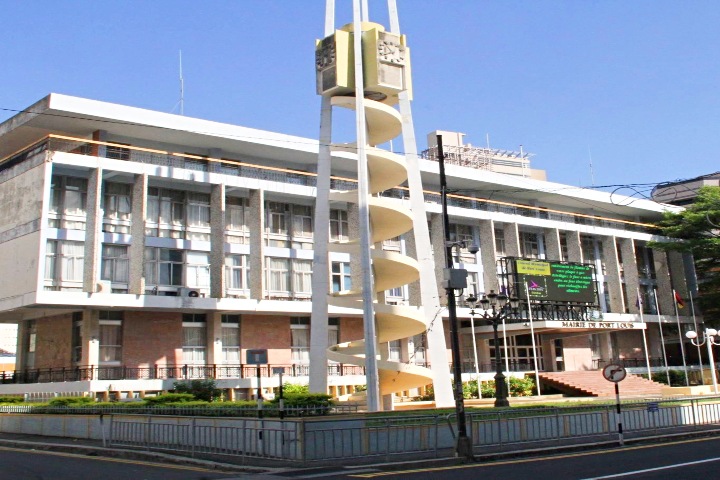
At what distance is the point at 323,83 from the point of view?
37312 millimetres

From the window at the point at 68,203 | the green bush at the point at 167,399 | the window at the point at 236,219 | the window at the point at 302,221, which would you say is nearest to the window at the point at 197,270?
the window at the point at 236,219

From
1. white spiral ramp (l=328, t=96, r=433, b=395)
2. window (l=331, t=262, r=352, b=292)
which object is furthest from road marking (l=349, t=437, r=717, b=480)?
window (l=331, t=262, r=352, b=292)

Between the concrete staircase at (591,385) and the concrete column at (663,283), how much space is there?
1765 centimetres

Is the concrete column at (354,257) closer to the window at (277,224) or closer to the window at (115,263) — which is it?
the window at (277,224)

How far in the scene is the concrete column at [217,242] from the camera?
4625 cm

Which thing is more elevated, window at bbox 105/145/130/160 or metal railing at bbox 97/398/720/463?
window at bbox 105/145/130/160

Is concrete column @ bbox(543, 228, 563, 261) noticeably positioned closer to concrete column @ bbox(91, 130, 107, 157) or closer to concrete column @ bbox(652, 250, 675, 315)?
concrete column @ bbox(652, 250, 675, 315)

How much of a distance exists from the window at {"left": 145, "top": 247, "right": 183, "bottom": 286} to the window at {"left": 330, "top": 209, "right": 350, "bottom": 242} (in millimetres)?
11721

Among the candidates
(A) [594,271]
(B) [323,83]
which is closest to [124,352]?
(B) [323,83]

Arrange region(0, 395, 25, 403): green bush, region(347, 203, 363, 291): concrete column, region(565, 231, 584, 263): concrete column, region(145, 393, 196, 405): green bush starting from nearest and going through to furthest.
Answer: region(145, 393, 196, 405): green bush, region(0, 395, 25, 403): green bush, region(347, 203, 363, 291): concrete column, region(565, 231, 584, 263): concrete column

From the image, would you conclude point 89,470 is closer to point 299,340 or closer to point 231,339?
point 231,339

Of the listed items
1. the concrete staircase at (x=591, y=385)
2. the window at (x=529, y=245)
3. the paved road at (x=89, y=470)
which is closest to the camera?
the paved road at (x=89, y=470)

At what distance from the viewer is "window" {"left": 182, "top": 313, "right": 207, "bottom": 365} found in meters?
46.8

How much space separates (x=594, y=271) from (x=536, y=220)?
6.93 meters
